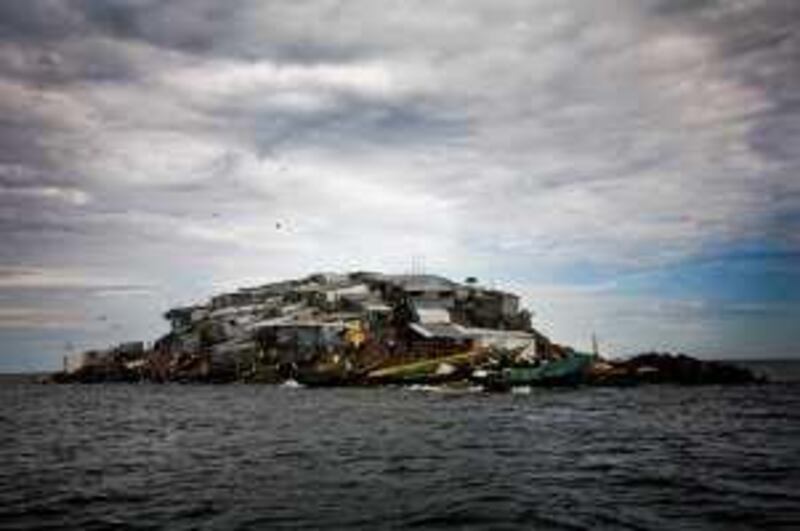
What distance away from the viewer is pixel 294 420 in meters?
51.1

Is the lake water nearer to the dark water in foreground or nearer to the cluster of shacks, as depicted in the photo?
the dark water in foreground

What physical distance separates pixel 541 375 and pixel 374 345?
79.0ft

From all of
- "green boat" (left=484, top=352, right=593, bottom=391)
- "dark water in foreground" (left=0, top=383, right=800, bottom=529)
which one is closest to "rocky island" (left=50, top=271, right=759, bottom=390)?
"green boat" (left=484, top=352, right=593, bottom=391)

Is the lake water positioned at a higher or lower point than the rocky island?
lower

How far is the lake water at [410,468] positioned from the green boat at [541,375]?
17.3m

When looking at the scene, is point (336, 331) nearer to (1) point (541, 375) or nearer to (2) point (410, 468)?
(1) point (541, 375)

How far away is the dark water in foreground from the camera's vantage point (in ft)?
75.1

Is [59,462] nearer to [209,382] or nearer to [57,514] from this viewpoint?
[57,514]

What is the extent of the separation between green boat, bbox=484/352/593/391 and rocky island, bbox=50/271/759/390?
0.38ft

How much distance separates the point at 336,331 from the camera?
328ft

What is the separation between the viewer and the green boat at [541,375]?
7731cm

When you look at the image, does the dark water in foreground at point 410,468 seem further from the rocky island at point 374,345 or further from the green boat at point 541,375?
the rocky island at point 374,345

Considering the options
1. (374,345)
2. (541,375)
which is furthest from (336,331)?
(541,375)

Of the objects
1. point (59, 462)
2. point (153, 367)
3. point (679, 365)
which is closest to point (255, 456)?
point (59, 462)
